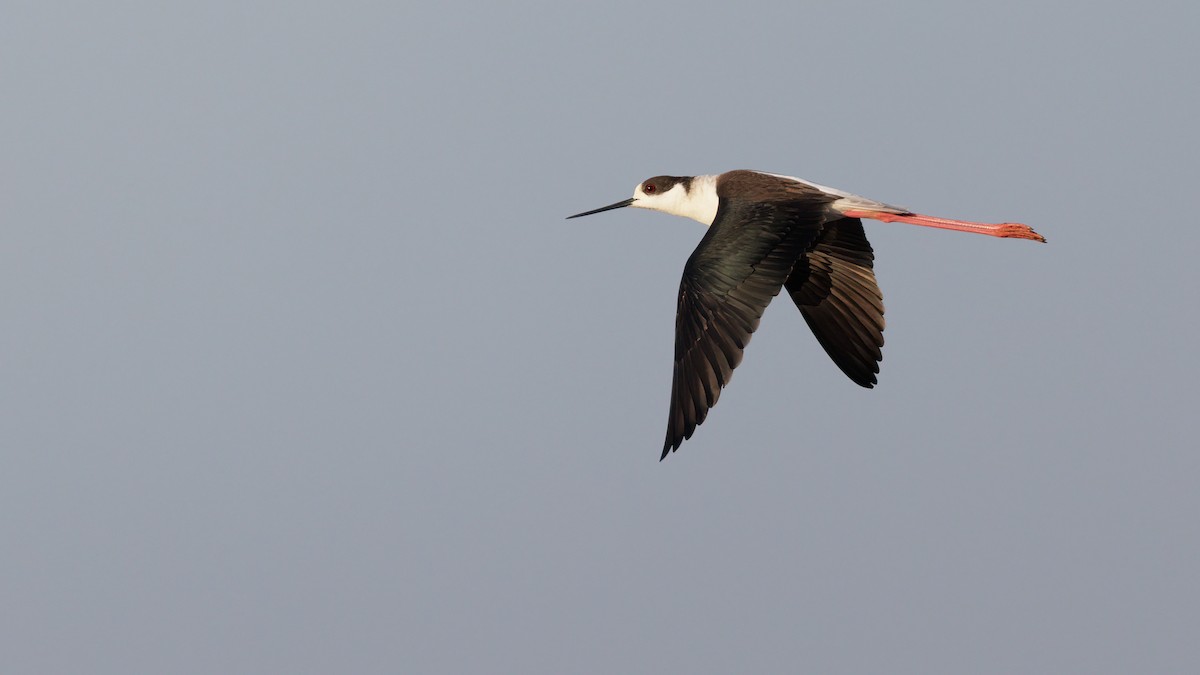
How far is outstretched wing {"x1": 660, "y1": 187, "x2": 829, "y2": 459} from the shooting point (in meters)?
9.89

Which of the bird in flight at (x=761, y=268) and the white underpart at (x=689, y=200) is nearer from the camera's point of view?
the bird in flight at (x=761, y=268)

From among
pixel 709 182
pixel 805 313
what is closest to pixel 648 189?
pixel 709 182

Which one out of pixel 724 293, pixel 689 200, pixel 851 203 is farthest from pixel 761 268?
pixel 689 200

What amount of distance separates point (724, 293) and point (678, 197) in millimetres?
2699

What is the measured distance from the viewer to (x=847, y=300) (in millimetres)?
11984

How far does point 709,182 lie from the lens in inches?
485

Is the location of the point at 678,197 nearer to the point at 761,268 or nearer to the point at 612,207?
the point at 612,207

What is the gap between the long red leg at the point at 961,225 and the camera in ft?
37.8

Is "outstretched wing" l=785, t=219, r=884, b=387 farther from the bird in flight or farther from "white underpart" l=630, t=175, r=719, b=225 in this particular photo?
"white underpart" l=630, t=175, r=719, b=225

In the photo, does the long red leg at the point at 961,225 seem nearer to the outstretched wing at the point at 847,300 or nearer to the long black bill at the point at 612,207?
the outstretched wing at the point at 847,300

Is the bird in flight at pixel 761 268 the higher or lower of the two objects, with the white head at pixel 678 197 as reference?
lower

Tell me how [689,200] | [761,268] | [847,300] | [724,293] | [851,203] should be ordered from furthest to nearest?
[689,200], [847,300], [851,203], [761,268], [724,293]

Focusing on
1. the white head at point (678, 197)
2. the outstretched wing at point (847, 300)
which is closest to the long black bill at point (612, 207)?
the white head at point (678, 197)

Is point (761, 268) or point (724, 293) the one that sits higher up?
point (761, 268)
